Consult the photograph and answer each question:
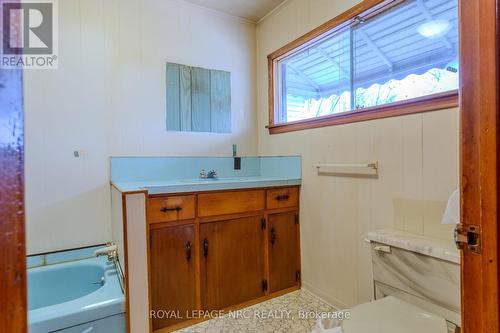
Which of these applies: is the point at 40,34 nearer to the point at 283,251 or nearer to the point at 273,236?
the point at 273,236

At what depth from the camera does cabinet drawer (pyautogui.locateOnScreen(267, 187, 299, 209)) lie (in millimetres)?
2264

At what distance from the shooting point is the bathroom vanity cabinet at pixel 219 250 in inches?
72.0

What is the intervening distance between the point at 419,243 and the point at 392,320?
1.25 feet

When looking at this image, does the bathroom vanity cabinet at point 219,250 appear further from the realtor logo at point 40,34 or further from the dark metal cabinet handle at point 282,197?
the realtor logo at point 40,34

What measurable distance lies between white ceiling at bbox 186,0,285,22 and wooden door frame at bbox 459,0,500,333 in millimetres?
2354

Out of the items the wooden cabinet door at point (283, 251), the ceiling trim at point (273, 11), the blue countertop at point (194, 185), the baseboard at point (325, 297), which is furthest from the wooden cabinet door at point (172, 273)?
the ceiling trim at point (273, 11)

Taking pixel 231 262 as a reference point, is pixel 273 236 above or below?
above

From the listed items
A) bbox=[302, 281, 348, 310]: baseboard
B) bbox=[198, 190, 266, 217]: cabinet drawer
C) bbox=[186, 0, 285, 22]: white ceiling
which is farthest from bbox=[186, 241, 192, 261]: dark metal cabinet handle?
bbox=[186, 0, 285, 22]: white ceiling

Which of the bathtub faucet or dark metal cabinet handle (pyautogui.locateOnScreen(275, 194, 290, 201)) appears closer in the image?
the bathtub faucet

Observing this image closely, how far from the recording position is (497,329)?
46 centimetres

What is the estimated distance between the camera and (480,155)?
49 centimetres

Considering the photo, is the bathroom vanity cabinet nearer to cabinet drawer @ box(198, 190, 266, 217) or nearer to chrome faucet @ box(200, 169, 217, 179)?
cabinet drawer @ box(198, 190, 266, 217)

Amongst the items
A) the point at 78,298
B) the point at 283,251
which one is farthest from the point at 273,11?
the point at 78,298

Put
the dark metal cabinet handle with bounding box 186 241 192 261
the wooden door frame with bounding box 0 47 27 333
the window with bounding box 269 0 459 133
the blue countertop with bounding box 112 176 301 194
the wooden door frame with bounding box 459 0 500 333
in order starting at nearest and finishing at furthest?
the wooden door frame with bounding box 0 47 27 333 → the wooden door frame with bounding box 459 0 500 333 → the window with bounding box 269 0 459 133 → the blue countertop with bounding box 112 176 301 194 → the dark metal cabinet handle with bounding box 186 241 192 261
